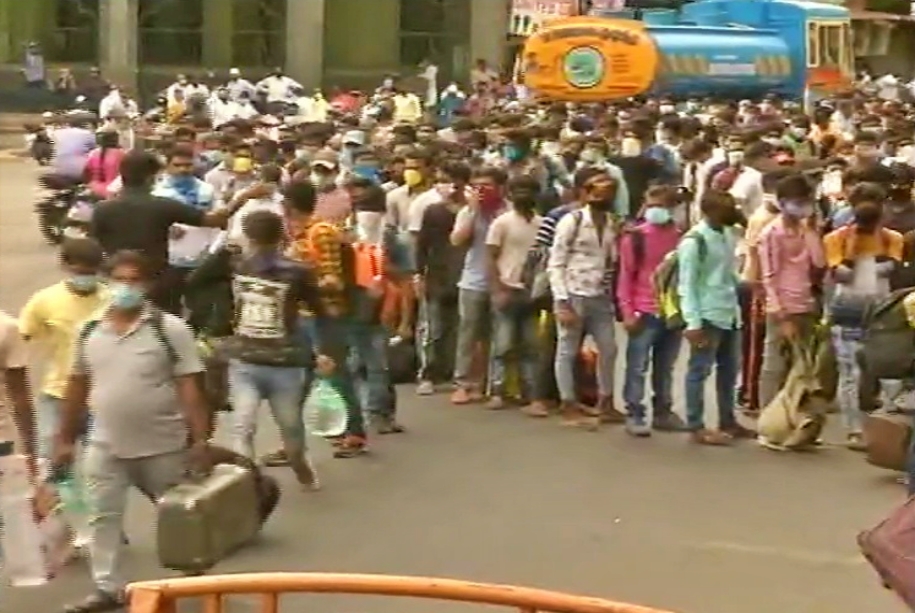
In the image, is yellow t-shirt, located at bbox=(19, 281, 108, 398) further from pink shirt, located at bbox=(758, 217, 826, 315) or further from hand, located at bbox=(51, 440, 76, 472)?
pink shirt, located at bbox=(758, 217, 826, 315)

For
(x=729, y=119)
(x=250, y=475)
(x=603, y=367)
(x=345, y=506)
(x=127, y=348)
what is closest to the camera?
(x=127, y=348)

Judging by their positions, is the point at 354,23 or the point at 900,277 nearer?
the point at 900,277

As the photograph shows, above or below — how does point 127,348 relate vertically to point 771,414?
above

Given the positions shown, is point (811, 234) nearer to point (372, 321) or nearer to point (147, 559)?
point (372, 321)

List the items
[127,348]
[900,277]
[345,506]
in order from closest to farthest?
[127,348] → [345,506] → [900,277]

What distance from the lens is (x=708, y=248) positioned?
35.8ft

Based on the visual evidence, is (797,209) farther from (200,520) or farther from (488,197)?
(200,520)

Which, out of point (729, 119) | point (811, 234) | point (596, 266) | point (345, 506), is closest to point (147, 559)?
point (345, 506)

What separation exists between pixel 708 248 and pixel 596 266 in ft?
2.44

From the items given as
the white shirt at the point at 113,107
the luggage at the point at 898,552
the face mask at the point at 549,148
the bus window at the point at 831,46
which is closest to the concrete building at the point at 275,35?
the bus window at the point at 831,46

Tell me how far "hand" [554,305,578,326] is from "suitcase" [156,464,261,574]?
3.86m

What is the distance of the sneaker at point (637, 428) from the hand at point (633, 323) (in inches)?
22.2

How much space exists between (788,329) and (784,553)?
8.05ft

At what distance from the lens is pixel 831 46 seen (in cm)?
3497
